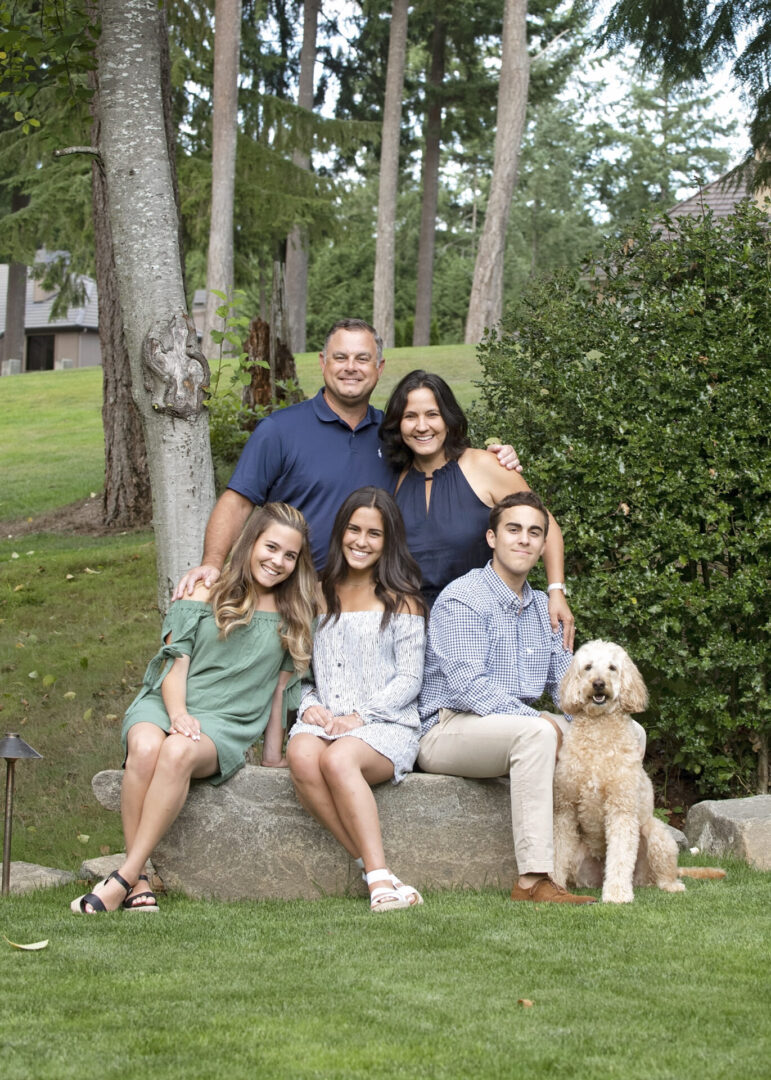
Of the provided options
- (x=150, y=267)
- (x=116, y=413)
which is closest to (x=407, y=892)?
(x=150, y=267)

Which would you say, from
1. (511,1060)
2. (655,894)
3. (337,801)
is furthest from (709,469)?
(511,1060)

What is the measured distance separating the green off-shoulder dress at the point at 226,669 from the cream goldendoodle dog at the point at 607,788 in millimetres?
1149

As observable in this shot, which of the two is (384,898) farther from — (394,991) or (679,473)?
(679,473)

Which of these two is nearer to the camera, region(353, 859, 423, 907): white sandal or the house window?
region(353, 859, 423, 907): white sandal

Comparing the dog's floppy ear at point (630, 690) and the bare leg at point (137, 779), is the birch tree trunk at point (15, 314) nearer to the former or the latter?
the bare leg at point (137, 779)

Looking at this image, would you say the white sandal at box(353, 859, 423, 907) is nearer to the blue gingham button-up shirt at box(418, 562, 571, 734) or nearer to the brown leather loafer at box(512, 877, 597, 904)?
the brown leather loafer at box(512, 877, 597, 904)

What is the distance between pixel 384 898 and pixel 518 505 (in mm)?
1571

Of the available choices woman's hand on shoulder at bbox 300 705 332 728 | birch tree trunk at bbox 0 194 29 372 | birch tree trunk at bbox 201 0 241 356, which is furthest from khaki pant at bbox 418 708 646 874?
birch tree trunk at bbox 0 194 29 372

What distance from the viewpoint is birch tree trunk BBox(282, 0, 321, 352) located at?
28688mm

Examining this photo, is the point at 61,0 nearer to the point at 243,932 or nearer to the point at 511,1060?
the point at 243,932

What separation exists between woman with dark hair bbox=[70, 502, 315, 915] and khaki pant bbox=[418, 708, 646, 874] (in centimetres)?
66

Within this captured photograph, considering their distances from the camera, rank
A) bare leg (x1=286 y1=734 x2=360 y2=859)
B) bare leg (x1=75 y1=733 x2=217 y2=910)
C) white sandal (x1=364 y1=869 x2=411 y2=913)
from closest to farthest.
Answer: white sandal (x1=364 y1=869 x2=411 y2=913) → bare leg (x1=75 y1=733 x2=217 y2=910) → bare leg (x1=286 y1=734 x2=360 y2=859)

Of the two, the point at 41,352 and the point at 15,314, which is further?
the point at 41,352

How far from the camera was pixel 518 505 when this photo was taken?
492cm
